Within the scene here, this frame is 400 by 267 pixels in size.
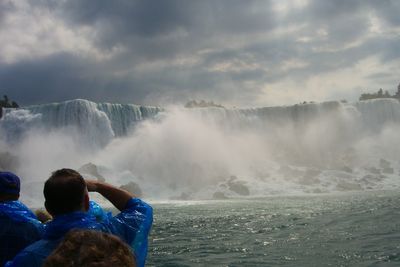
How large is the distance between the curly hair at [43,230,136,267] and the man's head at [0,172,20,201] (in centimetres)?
171

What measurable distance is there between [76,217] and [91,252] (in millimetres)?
968

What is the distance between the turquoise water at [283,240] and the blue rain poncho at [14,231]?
20.8ft

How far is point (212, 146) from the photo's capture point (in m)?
46.8

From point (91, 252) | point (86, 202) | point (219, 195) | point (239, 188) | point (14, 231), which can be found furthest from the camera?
point (239, 188)

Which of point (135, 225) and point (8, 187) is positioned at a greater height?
point (8, 187)

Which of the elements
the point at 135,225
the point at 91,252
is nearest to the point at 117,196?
the point at 135,225

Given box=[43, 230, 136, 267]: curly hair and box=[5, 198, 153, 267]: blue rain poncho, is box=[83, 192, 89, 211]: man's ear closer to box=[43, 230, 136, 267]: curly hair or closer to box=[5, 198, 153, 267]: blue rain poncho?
box=[5, 198, 153, 267]: blue rain poncho

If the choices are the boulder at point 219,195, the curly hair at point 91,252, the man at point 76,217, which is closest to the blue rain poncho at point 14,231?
the man at point 76,217

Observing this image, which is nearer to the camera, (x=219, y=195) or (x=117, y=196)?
(x=117, y=196)

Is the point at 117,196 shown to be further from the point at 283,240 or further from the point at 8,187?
the point at 283,240

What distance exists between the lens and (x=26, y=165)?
126 ft

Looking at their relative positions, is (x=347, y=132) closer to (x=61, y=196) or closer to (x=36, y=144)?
(x=36, y=144)

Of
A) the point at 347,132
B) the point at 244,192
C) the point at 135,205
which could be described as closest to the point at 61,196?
the point at 135,205

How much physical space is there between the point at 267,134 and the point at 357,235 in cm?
4138
